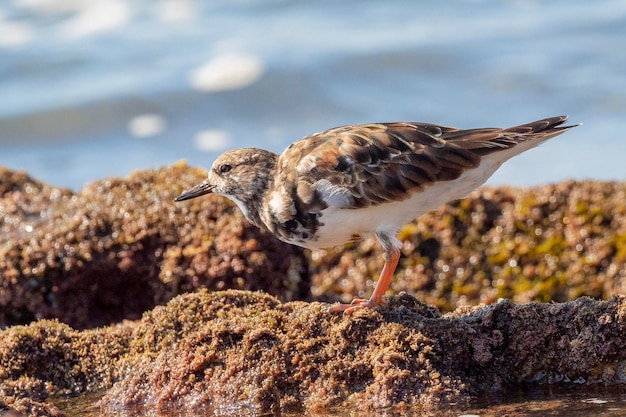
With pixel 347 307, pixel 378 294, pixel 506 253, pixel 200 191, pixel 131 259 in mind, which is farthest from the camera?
pixel 506 253

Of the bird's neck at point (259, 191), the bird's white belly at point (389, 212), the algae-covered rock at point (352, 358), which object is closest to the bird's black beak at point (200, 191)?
the bird's neck at point (259, 191)

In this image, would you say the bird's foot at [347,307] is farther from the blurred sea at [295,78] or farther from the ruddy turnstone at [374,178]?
the blurred sea at [295,78]

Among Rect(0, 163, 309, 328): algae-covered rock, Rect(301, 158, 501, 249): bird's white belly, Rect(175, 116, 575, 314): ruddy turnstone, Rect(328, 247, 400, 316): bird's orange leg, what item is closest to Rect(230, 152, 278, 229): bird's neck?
Rect(175, 116, 575, 314): ruddy turnstone

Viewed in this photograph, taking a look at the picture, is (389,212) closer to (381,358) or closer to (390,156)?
(390,156)

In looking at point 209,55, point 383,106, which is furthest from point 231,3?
point 383,106

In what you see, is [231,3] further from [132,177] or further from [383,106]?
[132,177]

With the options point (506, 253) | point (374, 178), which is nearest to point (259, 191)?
point (374, 178)

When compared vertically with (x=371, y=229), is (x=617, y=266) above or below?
below
